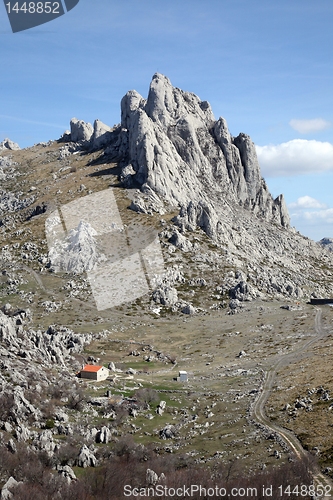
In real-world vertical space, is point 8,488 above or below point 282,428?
above

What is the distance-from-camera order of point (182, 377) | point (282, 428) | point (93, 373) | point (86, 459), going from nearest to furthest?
point (86, 459)
point (282, 428)
point (93, 373)
point (182, 377)

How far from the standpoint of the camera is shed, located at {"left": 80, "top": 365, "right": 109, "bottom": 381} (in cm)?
8419

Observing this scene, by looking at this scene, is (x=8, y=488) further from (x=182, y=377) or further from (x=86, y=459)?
(x=182, y=377)

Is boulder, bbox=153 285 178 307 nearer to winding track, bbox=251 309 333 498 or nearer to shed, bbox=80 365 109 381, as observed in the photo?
winding track, bbox=251 309 333 498

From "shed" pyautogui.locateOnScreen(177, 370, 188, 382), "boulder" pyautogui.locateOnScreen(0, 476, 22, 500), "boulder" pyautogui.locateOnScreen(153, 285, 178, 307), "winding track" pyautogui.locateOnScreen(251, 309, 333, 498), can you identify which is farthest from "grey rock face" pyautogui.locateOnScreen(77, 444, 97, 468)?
"boulder" pyautogui.locateOnScreen(153, 285, 178, 307)

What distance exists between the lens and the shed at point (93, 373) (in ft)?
276

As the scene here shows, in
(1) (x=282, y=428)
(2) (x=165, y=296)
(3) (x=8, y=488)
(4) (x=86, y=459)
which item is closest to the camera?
(3) (x=8, y=488)

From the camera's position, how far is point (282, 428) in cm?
5916

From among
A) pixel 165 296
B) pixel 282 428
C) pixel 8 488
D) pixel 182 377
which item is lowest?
pixel 182 377

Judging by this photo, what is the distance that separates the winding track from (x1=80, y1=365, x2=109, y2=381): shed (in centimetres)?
2916

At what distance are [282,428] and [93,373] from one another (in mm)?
38096

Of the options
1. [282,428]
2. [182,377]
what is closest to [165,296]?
[182,377]

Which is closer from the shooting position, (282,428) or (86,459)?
(86,459)

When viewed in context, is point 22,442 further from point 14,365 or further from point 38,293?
point 38,293
